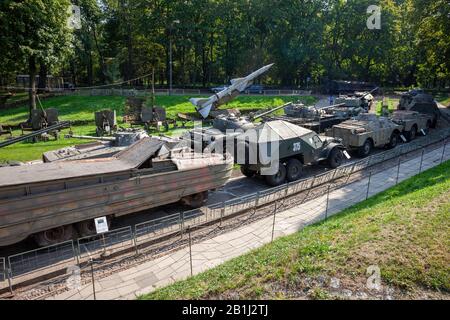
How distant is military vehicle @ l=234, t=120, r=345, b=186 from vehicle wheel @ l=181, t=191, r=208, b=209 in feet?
9.15

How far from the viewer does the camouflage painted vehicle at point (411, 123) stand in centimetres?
2067

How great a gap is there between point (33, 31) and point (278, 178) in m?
22.9

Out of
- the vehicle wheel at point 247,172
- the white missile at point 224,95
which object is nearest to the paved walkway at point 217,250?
the vehicle wheel at point 247,172

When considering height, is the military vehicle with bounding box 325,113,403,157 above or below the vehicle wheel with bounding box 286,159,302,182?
above

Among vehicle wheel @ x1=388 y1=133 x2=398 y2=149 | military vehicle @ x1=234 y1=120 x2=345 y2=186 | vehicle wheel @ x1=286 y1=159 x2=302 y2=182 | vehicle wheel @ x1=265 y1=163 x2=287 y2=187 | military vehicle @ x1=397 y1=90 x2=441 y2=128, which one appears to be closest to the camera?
military vehicle @ x1=234 y1=120 x2=345 y2=186

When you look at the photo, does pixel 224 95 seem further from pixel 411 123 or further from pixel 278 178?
pixel 411 123

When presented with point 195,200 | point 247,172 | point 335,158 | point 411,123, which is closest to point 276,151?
point 247,172

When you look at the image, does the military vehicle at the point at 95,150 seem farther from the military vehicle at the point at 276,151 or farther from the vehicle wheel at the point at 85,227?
the military vehicle at the point at 276,151

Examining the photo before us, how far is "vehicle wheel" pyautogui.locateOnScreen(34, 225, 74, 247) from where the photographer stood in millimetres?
8586

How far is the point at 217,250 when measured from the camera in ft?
29.4

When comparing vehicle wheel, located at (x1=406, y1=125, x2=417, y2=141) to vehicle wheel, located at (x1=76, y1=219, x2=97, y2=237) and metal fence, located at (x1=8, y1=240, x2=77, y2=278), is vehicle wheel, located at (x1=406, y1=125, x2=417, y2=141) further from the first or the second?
metal fence, located at (x1=8, y1=240, x2=77, y2=278)

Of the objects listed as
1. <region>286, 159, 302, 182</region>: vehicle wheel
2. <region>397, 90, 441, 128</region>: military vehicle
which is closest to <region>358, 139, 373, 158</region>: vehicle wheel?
<region>286, 159, 302, 182</region>: vehicle wheel
